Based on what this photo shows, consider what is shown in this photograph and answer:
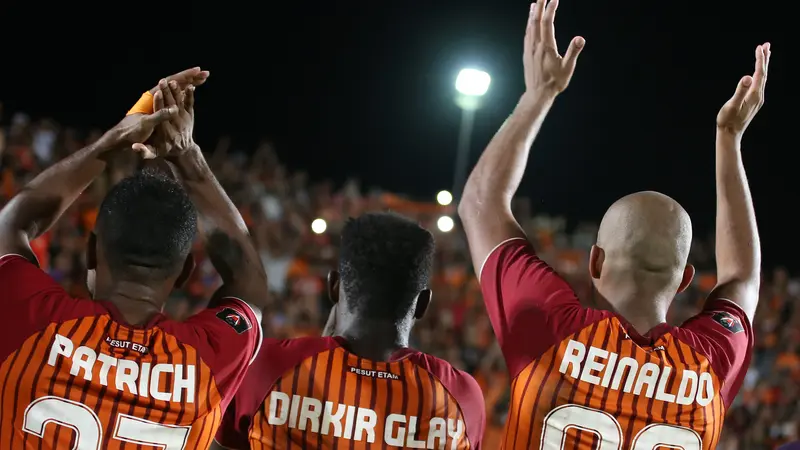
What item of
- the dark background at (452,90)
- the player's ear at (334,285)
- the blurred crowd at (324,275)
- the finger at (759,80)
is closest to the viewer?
the player's ear at (334,285)

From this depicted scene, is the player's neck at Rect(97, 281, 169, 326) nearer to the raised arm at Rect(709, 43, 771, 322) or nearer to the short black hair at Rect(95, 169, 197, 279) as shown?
the short black hair at Rect(95, 169, 197, 279)

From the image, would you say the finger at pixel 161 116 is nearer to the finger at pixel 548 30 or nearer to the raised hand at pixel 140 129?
the raised hand at pixel 140 129

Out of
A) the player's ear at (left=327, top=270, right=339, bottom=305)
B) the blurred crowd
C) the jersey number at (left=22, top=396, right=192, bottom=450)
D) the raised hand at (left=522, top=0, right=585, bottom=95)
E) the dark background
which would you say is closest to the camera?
the jersey number at (left=22, top=396, right=192, bottom=450)

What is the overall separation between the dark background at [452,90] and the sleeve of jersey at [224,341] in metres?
14.0

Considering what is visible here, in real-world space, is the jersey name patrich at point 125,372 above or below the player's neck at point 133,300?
below

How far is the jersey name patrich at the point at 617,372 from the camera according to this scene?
106 inches

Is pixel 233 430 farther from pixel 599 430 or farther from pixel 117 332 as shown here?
pixel 599 430

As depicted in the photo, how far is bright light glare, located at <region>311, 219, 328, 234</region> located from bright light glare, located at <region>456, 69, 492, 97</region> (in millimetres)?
2336

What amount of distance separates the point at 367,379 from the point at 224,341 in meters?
0.43

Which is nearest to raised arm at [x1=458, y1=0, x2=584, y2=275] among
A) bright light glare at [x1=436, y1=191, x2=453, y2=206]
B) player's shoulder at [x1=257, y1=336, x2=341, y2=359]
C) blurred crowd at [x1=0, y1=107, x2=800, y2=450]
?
player's shoulder at [x1=257, y1=336, x2=341, y2=359]

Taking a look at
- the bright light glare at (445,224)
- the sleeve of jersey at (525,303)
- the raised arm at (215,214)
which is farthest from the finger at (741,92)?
the bright light glare at (445,224)

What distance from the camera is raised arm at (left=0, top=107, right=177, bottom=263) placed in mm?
2664

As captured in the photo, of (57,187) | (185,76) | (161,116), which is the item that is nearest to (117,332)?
(57,187)

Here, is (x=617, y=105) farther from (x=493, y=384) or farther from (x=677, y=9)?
(x=493, y=384)
